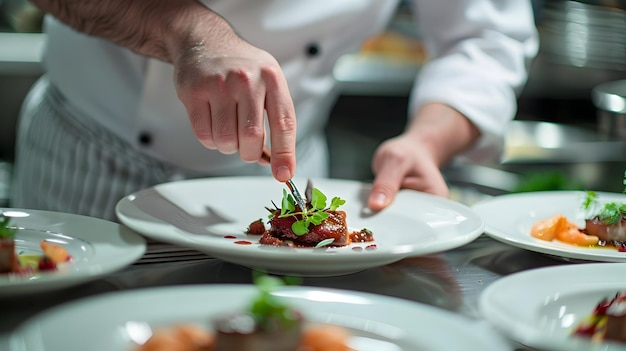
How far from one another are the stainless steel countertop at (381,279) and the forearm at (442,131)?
0.49 metres

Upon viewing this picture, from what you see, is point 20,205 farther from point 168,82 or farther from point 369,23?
point 369,23

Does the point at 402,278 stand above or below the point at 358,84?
above

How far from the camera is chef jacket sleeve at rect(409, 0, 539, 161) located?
191 centimetres

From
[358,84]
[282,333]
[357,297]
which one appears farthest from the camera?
[358,84]

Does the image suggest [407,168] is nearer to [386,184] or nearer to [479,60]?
[386,184]

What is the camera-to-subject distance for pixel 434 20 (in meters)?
2.16

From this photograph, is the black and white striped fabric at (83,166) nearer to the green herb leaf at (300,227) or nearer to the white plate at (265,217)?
the white plate at (265,217)

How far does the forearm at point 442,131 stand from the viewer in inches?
69.4

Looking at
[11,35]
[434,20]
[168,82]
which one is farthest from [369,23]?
[11,35]

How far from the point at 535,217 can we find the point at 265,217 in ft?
1.69

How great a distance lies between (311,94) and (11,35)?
190 centimetres

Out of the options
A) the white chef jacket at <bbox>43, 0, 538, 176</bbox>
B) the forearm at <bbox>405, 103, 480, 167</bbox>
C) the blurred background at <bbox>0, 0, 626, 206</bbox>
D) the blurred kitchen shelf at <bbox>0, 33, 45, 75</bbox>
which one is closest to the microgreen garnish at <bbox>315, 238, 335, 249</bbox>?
the forearm at <bbox>405, 103, 480, 167</bbox>

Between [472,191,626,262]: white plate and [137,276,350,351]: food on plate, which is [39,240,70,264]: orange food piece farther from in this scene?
[472,191,626,262]: white plate

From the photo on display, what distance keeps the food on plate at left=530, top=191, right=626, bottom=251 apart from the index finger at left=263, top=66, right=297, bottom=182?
461mm
